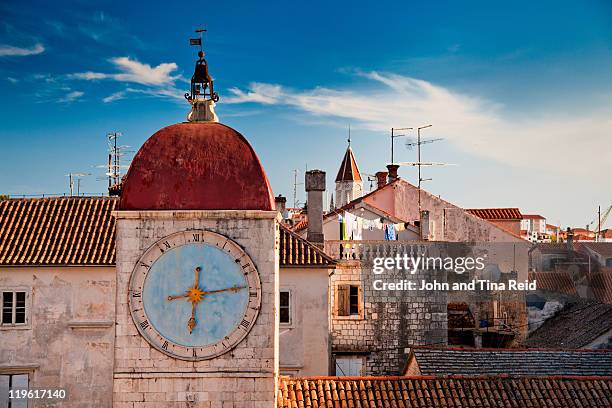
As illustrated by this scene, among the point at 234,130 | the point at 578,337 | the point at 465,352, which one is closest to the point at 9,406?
the point at 465,352

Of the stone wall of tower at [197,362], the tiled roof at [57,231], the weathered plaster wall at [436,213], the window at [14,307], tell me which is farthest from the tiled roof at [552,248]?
the stone wall of tower at [197,362]

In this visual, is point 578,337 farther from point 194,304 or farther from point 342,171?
point 342,171

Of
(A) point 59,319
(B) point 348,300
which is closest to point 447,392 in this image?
(A) point 59,319

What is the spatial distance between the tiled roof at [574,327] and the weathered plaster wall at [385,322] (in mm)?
5034

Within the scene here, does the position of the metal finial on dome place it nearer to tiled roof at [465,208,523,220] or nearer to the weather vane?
the weather vane

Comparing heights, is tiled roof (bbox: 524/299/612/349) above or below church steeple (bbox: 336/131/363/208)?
below

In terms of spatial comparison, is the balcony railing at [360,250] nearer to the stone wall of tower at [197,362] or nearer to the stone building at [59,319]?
the stone building at [59,319]

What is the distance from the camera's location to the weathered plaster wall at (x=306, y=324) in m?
25.7

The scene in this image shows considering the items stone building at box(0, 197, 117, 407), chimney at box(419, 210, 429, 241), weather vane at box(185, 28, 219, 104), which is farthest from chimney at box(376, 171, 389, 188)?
weather vane at box(185, 28, 219, 104)

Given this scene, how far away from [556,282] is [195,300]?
1423 inches

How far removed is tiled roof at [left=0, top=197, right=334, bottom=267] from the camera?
25.2 metres

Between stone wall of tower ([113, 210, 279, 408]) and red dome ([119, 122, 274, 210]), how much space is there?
205 mm

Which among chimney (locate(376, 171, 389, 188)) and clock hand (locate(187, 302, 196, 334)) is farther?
chimney (locate(376, 171, 389, 188))

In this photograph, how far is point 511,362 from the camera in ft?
70.4
